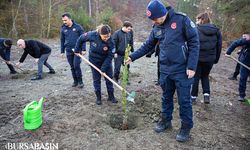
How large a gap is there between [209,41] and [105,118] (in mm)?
2683

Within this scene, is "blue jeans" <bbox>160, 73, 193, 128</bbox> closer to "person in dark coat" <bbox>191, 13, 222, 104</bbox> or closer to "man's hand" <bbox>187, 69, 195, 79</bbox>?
"man's hand" <bbox>187, 69, 195, 79</bbox>

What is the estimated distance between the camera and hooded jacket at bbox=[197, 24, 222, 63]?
511 cm

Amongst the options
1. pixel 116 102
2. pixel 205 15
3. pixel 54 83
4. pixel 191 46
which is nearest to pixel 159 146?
pixel 191 46

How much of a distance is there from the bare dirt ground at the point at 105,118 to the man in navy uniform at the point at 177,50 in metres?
0.61

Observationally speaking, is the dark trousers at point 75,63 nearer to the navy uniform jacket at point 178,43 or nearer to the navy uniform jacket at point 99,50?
the navy uniform jacket at point 99,50

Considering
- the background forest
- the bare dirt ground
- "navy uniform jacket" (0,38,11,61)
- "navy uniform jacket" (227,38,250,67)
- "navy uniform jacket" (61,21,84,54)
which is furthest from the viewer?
the background forest

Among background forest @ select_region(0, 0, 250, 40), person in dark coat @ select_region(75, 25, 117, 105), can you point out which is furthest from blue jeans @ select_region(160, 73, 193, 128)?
background forest @ select_region(0, 0, 250, 40)

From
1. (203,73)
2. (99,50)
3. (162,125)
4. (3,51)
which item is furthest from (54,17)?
(162,125)

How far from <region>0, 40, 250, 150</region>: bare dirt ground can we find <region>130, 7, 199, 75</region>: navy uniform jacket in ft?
4.23

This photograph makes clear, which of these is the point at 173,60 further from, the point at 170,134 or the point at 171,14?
the point at 170,134

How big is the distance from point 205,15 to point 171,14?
1810mm

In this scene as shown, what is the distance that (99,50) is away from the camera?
526 cm

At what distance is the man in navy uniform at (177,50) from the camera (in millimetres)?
3613

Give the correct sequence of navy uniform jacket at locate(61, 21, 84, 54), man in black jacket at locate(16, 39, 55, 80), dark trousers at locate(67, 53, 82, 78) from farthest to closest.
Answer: man in black jacket at locate(16, 39, 55, 80), navy uniform jacket at locate(61, 21, 84, 54), dark trousers at locate(67, 53, 82, 78)
